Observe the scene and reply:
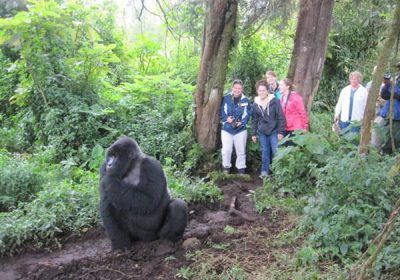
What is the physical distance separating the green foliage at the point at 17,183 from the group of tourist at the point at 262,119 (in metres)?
2.92

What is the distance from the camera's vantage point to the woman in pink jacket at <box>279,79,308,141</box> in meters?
6.81

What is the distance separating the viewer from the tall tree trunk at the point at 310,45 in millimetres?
7137

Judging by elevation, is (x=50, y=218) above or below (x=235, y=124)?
→ below

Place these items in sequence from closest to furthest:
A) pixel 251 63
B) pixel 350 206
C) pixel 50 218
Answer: pixel 350 206, pixel 50 218, pixel 251 63

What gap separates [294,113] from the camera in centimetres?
684

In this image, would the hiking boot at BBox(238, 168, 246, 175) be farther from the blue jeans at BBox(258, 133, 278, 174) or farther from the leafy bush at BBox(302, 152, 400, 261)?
the leafy bush at BBox(302, 152, 400, 261)

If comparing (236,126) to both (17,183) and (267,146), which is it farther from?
(17,183)

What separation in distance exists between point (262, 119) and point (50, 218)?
3.57 metres

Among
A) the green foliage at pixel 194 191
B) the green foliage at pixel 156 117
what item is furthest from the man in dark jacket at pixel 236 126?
the green foliage at pixel 194 191

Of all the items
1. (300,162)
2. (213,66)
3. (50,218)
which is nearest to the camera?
(50,218)

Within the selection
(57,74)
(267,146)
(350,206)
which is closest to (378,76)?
(350,206)

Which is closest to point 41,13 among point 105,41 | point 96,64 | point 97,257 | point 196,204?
point 96,64

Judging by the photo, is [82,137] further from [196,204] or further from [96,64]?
[196,204]

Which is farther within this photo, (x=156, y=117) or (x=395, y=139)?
(x=156, y=117)
